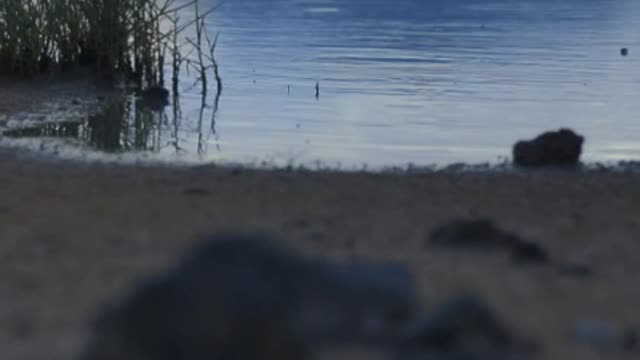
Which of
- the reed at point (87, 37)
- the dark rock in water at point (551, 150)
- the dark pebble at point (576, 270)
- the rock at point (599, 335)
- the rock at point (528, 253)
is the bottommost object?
the rock at point (599, 335)

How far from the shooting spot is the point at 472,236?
7.34 meters

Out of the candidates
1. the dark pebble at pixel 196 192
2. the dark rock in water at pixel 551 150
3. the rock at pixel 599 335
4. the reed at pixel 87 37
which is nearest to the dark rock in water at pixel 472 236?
the rock at pixel 599 335

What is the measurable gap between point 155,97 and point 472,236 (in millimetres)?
10797

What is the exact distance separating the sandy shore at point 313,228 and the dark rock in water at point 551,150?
1.81 feet

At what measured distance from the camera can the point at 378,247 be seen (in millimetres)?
7398

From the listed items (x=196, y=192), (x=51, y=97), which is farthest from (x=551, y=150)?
(x=51, y=97)

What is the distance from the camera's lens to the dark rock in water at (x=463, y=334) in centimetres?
501

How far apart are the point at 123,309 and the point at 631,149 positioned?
9.27 m

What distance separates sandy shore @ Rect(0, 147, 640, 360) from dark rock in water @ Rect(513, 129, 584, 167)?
1.81 feet

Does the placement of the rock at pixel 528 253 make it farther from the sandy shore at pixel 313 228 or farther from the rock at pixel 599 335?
the rock at pixel 599 335

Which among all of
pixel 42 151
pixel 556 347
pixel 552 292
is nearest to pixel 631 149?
pixel 42 151

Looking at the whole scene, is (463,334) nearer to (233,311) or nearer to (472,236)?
(233,311)

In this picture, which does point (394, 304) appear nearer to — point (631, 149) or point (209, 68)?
point (631, 149)

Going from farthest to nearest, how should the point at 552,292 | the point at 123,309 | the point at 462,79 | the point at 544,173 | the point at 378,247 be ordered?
the point at 462,79 → the point at 544,173 → the point at 378,247 → the point at 552,292 → the point at 123,309
